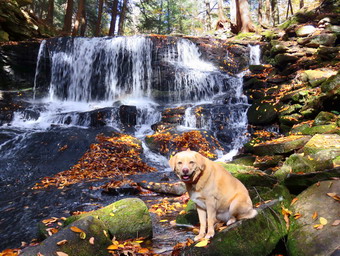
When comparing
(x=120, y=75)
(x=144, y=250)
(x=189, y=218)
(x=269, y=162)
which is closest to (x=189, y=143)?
(x=269, y=162)

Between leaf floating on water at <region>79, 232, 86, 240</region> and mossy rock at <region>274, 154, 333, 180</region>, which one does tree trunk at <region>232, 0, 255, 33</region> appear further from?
leaf floating on water at <region>79, 232, 86, 240</region>

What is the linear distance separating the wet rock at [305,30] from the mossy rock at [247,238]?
1697 centimetres

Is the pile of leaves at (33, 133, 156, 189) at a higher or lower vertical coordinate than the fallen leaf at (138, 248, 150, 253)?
higher

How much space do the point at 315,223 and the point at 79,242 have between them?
283 cm

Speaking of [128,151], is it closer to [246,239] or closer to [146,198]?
[146,198]

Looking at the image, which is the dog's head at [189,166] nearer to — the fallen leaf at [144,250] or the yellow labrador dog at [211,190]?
the yellow labrador dog at [211,190]

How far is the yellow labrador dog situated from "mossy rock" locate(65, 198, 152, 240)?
3.68 feet

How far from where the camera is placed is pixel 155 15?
121 ft

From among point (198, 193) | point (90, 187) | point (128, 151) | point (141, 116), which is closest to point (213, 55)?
point (141, 116)

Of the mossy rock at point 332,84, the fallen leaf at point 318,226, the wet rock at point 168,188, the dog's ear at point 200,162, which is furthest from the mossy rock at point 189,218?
the mossy rock at point 332,84

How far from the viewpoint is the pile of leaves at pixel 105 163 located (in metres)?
8.11

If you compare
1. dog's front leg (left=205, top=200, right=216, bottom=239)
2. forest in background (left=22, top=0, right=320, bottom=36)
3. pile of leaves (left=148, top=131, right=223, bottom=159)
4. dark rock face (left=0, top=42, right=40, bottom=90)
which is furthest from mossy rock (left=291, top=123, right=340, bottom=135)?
dark rock face (left=0, top=42, right=40, bottom=90)

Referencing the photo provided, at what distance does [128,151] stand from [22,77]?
12135mm

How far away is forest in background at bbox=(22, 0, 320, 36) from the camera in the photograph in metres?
23.0
